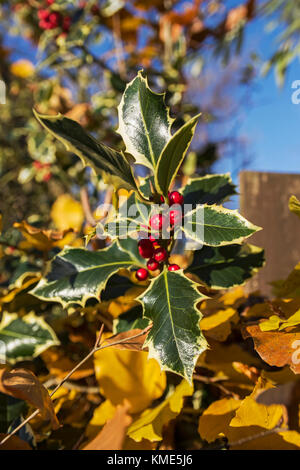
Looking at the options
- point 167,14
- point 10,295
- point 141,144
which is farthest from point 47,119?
point 167,14

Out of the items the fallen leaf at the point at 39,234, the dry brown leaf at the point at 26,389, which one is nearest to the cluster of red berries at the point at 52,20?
the fallen leaf at the point at 39,234

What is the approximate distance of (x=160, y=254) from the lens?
0.47 metres

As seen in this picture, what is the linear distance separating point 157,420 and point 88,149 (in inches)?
13.6

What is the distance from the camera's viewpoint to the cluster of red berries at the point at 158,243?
449 mm

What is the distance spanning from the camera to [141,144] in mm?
455

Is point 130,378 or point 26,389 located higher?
point 26,389

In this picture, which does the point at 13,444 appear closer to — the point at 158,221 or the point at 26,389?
the point at 26,389

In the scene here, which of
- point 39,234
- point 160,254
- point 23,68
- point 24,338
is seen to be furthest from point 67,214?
point 23,68

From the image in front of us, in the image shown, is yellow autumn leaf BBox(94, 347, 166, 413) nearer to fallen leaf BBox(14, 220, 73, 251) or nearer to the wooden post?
fallen leaf BBox(14, 220, 73, 251)

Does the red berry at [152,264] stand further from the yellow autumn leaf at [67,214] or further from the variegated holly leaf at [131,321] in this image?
the yellow autumn leaf at [67,214]

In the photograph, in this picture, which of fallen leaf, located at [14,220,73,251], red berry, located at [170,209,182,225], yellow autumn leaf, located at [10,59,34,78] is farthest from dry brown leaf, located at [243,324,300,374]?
yellow autumn leaf, located at [10,59,34,78]

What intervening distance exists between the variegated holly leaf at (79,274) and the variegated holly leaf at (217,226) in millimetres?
136
